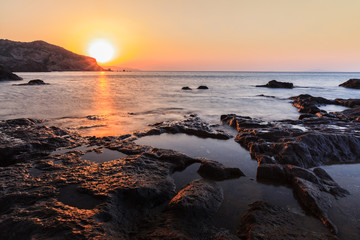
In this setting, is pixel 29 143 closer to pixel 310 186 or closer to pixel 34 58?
pixel 310 186

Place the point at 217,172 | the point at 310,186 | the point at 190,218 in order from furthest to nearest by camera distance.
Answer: the point at 217,172 < the point at 310,186 < the point at 190,218

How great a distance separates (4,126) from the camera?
834cm

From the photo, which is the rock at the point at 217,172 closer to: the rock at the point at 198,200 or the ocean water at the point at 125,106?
the rock at the point at 198,200

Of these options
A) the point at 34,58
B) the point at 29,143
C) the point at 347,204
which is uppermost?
the point at 34,58

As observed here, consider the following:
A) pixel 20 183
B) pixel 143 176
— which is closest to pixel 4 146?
pixel 20 183

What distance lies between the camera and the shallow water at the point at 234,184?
3.62 m

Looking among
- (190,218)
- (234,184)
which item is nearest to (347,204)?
(234,184)

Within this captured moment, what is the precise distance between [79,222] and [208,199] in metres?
2.24

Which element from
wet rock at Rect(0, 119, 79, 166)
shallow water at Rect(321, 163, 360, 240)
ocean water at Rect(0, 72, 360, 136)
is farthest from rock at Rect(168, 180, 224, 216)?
ocean water at Rect(0, 72, 360, 136)

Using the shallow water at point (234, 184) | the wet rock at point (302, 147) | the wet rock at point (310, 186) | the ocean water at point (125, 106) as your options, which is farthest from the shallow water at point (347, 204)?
the ocean water at point (125, 106)

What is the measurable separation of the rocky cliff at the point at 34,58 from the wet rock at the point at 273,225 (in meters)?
144

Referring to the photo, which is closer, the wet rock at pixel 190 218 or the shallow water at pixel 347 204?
the wet rock at pixel 190 218

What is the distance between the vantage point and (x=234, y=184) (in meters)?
4.65

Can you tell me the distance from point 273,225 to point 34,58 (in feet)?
525
